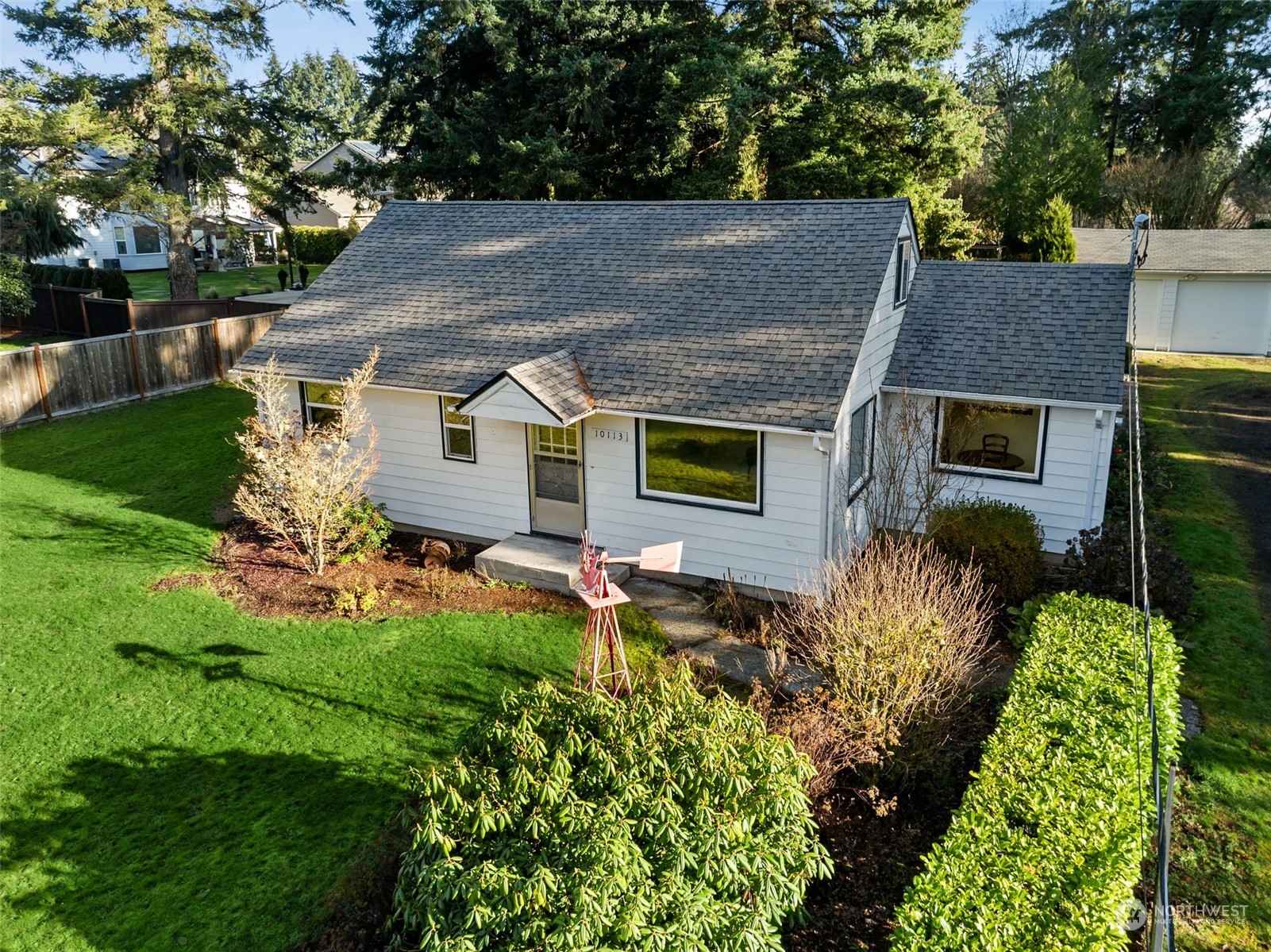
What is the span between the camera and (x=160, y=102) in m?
26.5

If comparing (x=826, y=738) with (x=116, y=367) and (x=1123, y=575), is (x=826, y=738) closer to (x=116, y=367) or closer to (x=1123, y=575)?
(x=1123, y=575)

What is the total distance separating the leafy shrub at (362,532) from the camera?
12.9 m

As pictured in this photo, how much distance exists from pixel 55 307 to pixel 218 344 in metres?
9.48

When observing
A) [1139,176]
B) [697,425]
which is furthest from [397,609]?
[1139,176]

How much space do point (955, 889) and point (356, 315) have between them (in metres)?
12.9

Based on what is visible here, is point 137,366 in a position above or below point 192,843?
above

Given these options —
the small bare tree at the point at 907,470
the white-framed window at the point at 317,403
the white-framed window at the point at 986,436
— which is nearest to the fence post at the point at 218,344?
the white-framed window at the point at 317,403

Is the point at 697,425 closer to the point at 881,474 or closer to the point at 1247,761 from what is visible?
the point at 881,474

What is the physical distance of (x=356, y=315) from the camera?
49.8 feet

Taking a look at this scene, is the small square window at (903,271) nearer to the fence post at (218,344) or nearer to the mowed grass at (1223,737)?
the mowed grass at (1223,737)

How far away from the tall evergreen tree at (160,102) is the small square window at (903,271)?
22.0m

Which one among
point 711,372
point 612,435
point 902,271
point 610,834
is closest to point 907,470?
point 711,372

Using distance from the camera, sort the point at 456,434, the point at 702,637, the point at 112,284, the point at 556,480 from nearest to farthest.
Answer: the point at 702,637, the point at 556,480, the point at 456,434, the point at 112,284

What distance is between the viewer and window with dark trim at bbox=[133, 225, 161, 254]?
4716 cm
